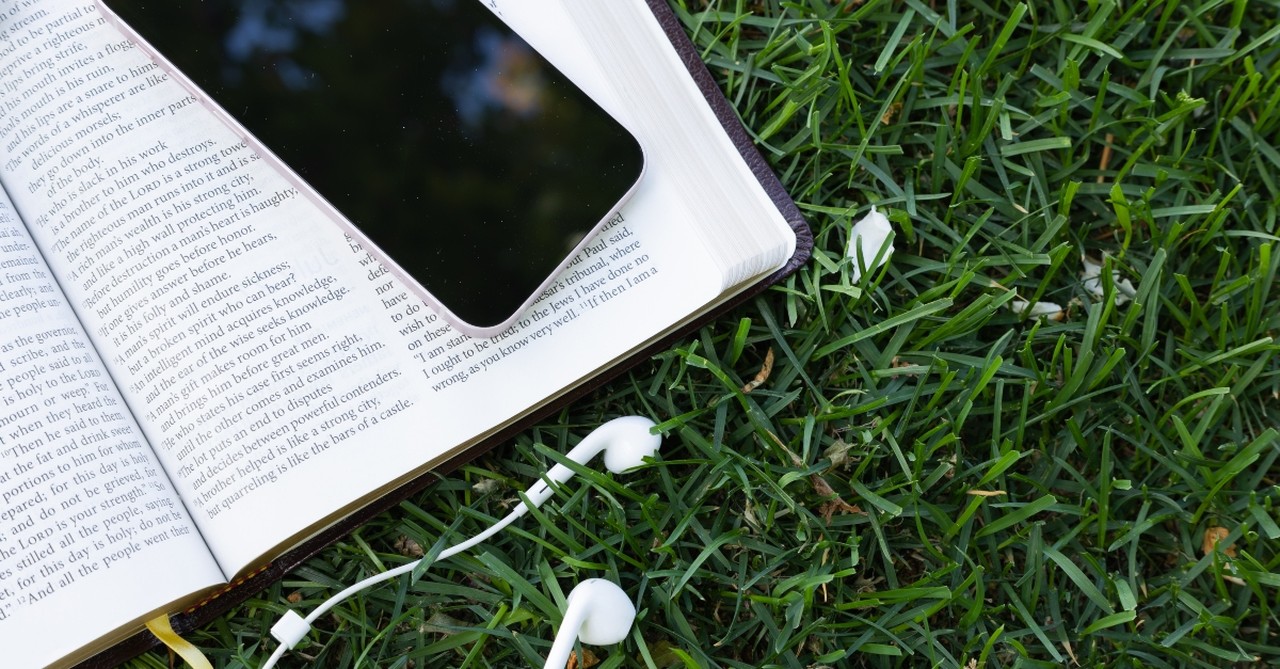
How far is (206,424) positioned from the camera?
895 millimetres

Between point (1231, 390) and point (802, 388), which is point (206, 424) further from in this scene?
point (1231, 390)

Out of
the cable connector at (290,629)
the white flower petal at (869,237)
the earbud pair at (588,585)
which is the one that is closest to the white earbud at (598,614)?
the earbud pair at (588,585)

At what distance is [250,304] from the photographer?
2.99 feet

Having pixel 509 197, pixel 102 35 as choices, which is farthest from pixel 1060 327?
pixel 102 35

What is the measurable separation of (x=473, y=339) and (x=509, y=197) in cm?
14

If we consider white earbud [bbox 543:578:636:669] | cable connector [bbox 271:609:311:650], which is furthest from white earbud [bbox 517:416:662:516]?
cable connector [bbox 271:609:311:650]

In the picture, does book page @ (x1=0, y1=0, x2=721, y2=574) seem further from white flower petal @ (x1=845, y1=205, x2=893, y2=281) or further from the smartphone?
white flower petal @ (x1=845, y1=205, x2=893, y2=281)

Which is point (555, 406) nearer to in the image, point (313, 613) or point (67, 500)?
point (313, 613)

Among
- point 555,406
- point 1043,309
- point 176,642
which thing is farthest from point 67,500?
point 1043,309

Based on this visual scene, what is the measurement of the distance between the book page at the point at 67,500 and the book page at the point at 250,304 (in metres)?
0.02

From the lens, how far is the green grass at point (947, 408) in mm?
939

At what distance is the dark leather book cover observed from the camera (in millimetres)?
909

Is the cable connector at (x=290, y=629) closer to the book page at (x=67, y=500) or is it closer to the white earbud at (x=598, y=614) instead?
the book page at (x=67, y=500)

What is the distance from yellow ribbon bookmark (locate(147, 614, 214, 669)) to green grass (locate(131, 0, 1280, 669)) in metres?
0.04
